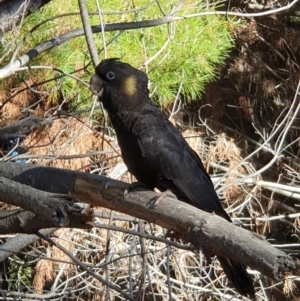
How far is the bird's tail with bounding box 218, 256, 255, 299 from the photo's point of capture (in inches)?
88.4

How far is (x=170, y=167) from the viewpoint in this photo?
8.71ft

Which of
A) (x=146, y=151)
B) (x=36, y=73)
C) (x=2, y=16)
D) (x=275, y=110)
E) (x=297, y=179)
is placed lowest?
(x=297, y=179)

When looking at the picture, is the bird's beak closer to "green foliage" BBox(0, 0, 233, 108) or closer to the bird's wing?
the bird's wing

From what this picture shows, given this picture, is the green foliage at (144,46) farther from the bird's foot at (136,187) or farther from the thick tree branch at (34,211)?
the thick tree branch at (34,211)

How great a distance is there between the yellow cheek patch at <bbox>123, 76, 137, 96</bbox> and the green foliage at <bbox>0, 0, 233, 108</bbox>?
0.62 m

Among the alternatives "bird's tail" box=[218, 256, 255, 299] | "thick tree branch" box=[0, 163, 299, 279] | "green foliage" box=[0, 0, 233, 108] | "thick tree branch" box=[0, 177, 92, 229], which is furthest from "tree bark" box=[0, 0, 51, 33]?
"bird's tail" box=[218, 256, 255, 299]

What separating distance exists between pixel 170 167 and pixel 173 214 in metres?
0.61

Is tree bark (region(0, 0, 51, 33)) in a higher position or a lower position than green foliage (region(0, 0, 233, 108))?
higher

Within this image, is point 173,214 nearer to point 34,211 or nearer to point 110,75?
point 34,211

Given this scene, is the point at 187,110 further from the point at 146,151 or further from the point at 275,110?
the point at 146,151

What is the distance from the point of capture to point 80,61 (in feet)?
11.8

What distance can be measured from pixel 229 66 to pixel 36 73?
2115 millimetres

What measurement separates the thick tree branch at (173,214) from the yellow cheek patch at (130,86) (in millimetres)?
436

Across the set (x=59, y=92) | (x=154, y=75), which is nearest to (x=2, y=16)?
(x=59, y=92)
